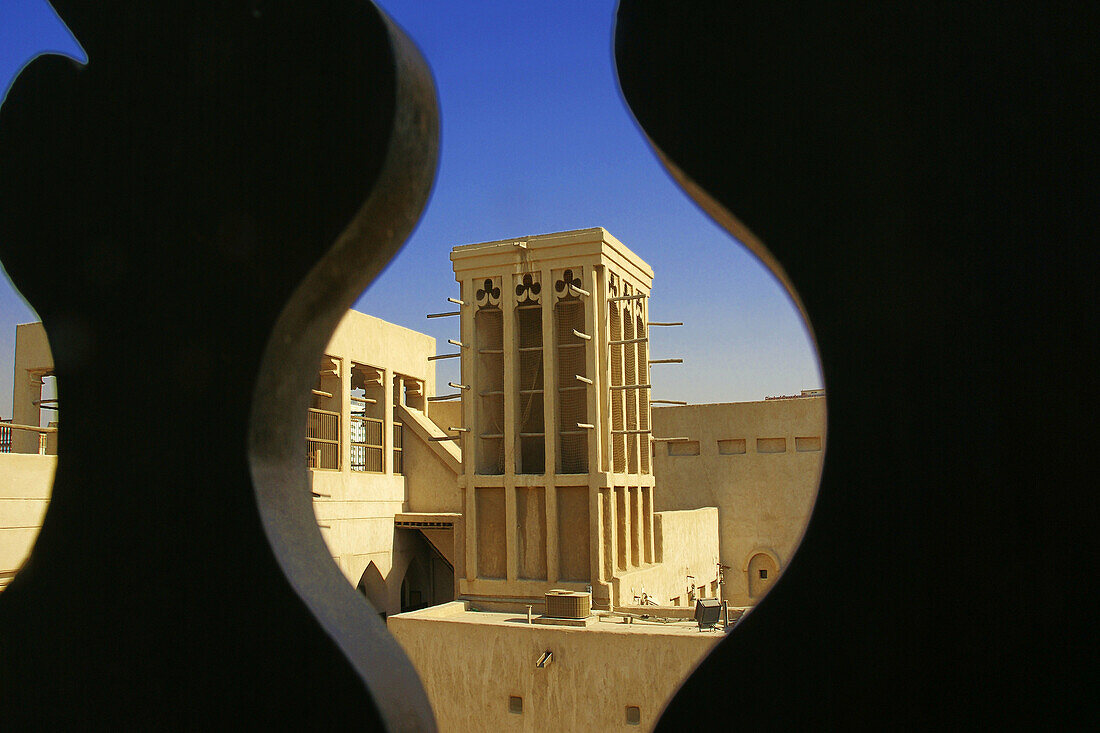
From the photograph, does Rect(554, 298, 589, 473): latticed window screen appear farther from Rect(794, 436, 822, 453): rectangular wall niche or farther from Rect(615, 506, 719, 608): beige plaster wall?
Rect(794, 436, 822, 453): rectangular wall niche

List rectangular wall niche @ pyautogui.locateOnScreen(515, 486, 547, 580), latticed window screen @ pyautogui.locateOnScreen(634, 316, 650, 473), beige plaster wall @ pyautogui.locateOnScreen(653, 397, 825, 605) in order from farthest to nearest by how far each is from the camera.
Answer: beige plaster wall @ pyautogui.locateOnScreen(653, 397, 825, 605), latticed window screen @ pyautogui.locateOnScreen(634, 316, 650, 473), rectangular wall niche @ pyautogui.locateOnScreen(515, 486, 547, 580)

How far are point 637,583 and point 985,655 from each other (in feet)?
42.0

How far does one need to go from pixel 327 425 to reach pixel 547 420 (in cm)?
443

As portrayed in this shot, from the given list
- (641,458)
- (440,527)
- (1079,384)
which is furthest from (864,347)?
(440,527)

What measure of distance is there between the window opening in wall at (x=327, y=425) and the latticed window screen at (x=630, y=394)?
16.3 ft

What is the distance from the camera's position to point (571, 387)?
13.5 m

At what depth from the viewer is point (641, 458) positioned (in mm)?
14625

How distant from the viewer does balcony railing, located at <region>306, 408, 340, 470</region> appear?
1504cm

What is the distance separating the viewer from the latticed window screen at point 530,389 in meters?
13.6

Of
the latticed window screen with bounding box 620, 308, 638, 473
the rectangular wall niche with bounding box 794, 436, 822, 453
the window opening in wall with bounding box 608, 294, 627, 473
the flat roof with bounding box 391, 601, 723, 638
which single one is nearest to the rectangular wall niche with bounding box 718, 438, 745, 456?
the rectangular wall niche with bounding box 794, 436, 822, 453

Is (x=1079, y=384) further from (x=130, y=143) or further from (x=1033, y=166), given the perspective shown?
(x=130, y=143)

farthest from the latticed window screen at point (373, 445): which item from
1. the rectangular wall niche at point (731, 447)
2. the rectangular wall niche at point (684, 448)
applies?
the rectangular wall niche at point (731, 447)

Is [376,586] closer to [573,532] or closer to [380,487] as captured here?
[380,487]

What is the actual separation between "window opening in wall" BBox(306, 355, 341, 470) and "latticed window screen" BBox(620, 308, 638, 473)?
196 inches
